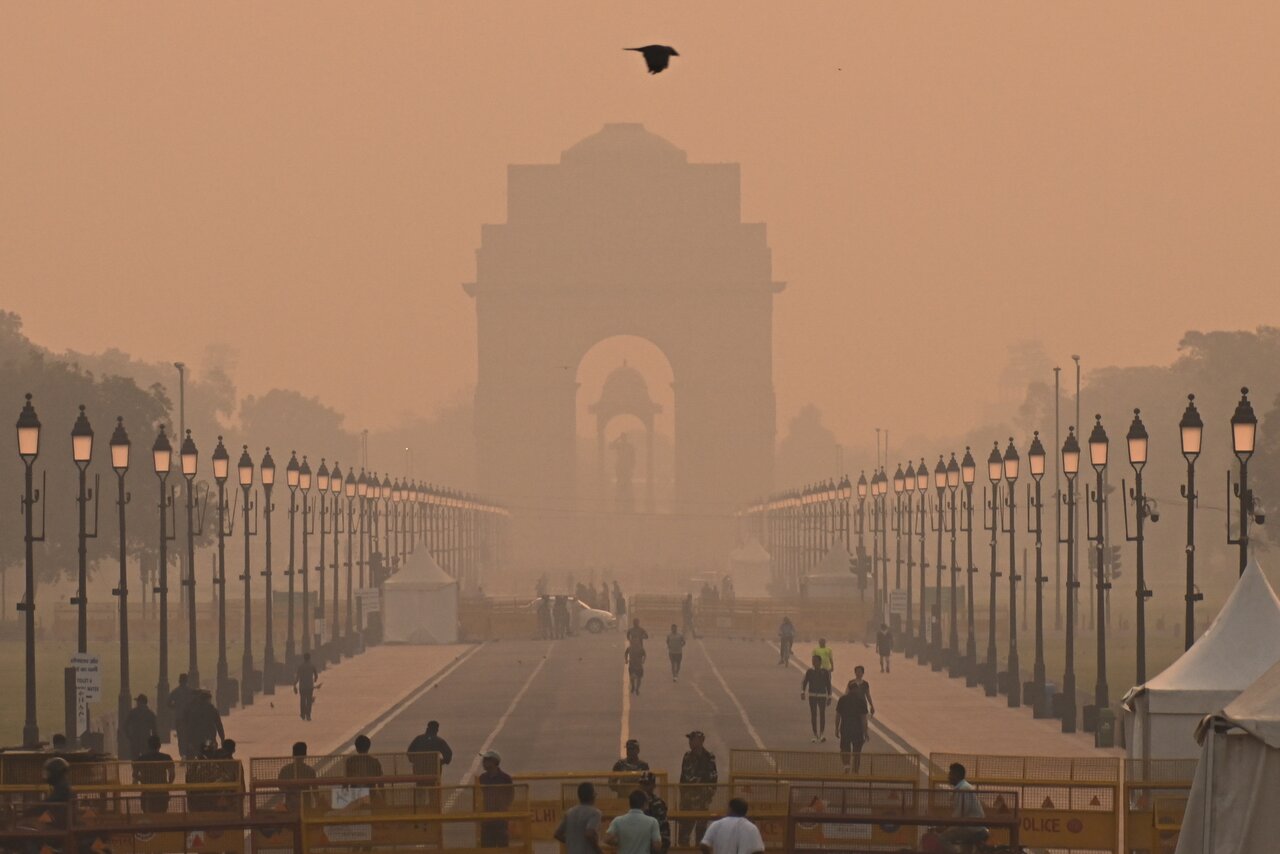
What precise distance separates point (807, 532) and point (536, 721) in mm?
87226

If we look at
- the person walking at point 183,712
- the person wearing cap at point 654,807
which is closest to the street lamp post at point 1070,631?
the person walking at point 183,712

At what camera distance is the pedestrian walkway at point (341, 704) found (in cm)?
4481

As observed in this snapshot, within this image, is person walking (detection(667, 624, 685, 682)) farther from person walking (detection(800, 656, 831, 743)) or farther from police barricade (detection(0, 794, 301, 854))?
police barricade (detection(0, 794, 301, 854))

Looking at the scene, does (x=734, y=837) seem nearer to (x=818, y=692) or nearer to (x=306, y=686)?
(x=818, y=692)

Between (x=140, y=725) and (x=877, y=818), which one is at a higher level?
(x=140, y=725)

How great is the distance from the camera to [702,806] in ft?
85.7

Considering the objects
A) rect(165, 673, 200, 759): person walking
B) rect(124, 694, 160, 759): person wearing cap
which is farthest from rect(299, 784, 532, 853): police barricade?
rect(124, 694, 160, 759): person wearing cap

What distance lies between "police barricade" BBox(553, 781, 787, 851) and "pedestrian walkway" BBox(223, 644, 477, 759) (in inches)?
525

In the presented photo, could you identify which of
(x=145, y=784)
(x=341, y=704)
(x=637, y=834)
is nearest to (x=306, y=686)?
(x=341, y=704)

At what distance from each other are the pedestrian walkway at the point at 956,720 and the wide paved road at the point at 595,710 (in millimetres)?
1173

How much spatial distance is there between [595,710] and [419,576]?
29.8 m

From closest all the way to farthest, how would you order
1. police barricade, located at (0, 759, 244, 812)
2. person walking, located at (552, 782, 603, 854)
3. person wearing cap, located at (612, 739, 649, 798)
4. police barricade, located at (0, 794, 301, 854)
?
1. person walking, located at (552, 782, 603, 854)
2. police barricade, located at (0, 794, 301, 854)
3. police barricade, located at (0, 759, 244, 812)
4. person wearing cap, located at (612, 739, 649, 798)

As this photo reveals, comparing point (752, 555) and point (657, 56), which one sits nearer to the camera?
point (657, 56)

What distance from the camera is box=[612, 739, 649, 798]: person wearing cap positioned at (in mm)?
25766
